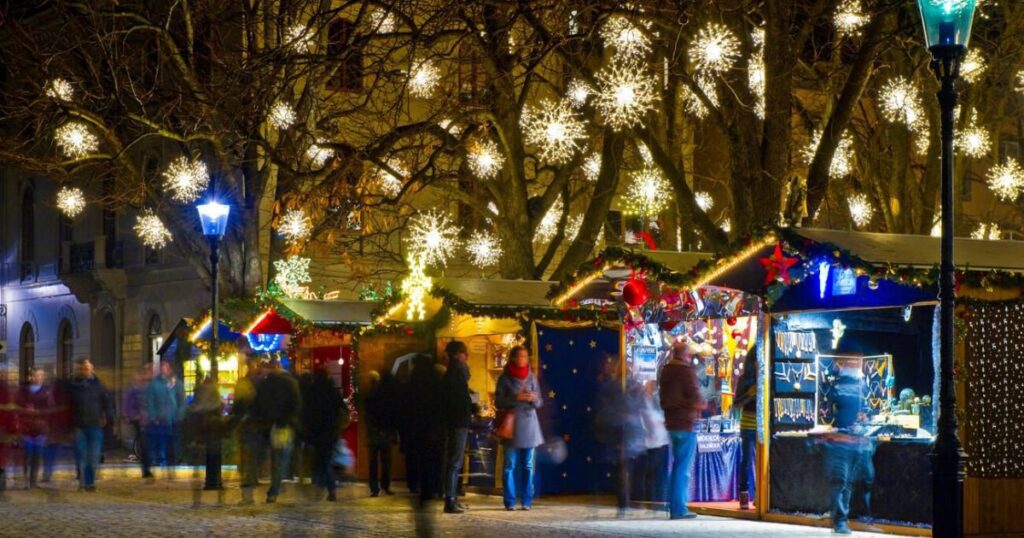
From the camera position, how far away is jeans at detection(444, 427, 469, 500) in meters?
17.5

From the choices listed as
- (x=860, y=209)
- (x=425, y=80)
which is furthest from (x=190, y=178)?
(x=860, y=209)

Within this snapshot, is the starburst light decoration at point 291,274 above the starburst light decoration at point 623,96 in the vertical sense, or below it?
below

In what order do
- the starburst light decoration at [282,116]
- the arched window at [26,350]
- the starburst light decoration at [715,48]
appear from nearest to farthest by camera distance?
the starburst light decoration at [715,48] → the starburst light decoration at [282,116] → the arched window at [26,350]

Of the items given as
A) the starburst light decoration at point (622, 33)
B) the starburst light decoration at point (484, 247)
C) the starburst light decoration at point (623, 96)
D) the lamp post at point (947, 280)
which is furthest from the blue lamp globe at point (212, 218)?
the lamp post at point (947, 280)

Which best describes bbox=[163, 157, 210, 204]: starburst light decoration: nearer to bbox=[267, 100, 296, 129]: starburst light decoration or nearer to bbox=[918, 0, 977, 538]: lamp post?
bbox=[267, 100, 296, 129]: starburst light decoration

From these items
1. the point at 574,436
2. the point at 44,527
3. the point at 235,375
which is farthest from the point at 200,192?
the point at 44,527

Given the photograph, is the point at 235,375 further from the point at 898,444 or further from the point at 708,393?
the point at 898,444

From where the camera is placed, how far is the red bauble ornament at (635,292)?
62.6 ft

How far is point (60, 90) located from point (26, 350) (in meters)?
23.4

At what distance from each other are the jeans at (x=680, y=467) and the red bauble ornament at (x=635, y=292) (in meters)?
2.38

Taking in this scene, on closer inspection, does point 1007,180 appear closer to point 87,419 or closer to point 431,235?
point 431,235

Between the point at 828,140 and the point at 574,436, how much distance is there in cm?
511

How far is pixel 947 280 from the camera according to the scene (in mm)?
11992

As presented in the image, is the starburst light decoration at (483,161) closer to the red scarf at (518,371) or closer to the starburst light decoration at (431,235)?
the starburst light decoration at (431,235)
